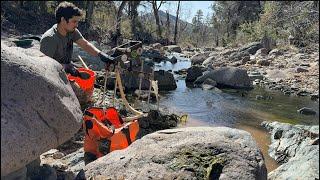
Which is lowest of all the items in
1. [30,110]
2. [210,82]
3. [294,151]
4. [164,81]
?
[294,151]

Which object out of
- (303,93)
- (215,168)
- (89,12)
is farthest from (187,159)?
(89,12)

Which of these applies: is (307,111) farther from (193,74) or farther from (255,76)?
(255,76)

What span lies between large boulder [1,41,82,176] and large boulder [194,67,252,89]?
12497 millimetres

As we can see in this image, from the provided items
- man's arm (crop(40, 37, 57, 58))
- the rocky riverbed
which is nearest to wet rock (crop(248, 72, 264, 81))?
the rocky riverbed

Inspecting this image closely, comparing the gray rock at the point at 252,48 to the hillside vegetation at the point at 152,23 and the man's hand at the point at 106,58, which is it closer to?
the hillside vegetation at the point at 152,23

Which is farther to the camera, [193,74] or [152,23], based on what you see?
[152,23]

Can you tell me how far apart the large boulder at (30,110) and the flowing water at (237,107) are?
5215mm

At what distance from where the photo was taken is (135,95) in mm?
11211

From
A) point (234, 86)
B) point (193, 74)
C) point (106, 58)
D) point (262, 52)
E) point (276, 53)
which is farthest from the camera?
point (262, 52)

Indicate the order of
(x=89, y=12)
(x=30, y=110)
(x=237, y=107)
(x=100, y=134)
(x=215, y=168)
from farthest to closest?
(x=89, y=12) → (x=237, y=107) → (x=100, y=134) → (x=215, y=168) → (x=30, y=110)

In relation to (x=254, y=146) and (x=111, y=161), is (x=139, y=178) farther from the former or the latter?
(x=254, y=146)

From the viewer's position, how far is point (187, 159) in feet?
13.1

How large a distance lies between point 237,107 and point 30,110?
376 inches

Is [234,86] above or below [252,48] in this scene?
below
